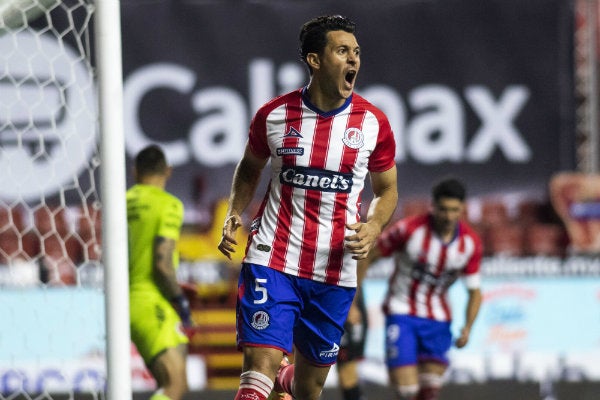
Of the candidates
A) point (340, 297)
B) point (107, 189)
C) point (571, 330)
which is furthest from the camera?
point (571, 330)

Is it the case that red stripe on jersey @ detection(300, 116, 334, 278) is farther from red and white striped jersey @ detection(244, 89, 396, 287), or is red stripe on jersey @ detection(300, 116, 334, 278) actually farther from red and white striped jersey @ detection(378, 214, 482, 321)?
red and white striped jersey @ detection(378, 214, 482, 321)

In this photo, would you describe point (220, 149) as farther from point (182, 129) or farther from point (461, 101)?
point (461, 101)

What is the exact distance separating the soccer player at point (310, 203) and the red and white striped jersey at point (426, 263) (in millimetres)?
2453

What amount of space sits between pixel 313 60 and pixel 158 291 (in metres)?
2.30

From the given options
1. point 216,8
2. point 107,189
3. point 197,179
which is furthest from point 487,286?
point 107,189

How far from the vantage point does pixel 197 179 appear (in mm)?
10617

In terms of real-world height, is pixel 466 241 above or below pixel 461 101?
below

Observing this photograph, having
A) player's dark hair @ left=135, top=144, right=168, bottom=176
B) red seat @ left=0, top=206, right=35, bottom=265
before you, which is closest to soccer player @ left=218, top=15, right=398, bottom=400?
player's dark hair @ left=135, top=144, right=168, bottom=176

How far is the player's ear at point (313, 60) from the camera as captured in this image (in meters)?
4.45

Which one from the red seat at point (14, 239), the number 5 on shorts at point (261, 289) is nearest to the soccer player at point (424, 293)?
the number 5 on shorts at point (261, 289)

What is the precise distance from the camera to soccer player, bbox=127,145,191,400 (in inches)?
246

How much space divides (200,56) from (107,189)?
6.64m

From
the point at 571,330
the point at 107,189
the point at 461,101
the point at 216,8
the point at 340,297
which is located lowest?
the point at 571,330

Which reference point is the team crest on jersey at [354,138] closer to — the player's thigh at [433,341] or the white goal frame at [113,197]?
the white goal frame at [113,197]
